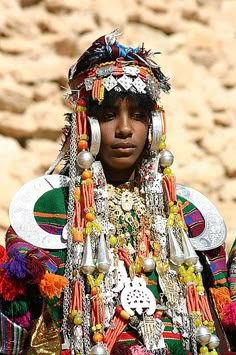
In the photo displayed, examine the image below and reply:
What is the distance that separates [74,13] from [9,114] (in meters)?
0.69

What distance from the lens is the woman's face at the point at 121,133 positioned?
9.16ft

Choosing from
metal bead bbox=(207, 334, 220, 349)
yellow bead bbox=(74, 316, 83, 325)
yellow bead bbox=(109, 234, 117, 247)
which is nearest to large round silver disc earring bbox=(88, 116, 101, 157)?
yellow bead bbox=(109, 234, 117, 247)

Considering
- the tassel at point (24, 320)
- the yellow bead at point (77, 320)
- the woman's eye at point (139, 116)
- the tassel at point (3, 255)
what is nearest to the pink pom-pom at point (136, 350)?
the yellow bead at point (77, 320)

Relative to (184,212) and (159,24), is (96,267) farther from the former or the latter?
(159,24)

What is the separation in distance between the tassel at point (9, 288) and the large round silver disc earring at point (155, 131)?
586mm

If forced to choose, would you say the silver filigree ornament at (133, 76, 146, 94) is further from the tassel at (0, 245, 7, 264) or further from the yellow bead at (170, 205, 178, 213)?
the tassel at (0, 245, 7, 264)

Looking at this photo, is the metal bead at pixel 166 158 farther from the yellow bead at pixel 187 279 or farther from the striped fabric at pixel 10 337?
the striped fabric at pixel 10 337

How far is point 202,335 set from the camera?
2662mm

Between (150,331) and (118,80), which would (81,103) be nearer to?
Result: (118,80)

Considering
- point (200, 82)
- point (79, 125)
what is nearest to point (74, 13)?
point (200, 82)

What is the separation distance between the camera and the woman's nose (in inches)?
109

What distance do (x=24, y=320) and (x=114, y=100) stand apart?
2.09 feet

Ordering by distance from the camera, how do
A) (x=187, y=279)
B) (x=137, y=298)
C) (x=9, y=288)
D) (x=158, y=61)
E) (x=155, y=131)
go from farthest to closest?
(x=158, y=61)
(x=155, y=131)
(x=187, y=279)
(x=137, y=298)
(x=9, y=288)

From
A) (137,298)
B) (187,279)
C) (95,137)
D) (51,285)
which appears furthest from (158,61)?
(51,285)
